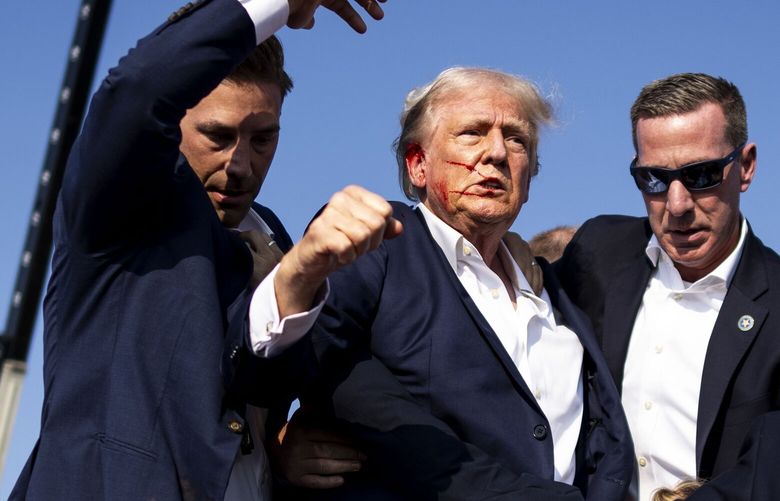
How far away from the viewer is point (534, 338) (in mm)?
4344

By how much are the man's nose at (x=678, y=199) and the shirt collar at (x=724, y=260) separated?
0.27m

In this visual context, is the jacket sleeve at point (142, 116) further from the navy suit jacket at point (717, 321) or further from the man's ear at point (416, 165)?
the navy suit jacket at point (717, 321)

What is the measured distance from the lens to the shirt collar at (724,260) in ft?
16.0

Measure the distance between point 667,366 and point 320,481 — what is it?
1.62 metres

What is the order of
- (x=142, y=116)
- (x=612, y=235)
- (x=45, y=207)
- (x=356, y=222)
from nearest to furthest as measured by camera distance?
(x=45, y=207) < (x=356, y=222) < (x=142, y=116) < (x=612, y=235)

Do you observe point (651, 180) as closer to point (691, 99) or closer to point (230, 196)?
point (691, 99)

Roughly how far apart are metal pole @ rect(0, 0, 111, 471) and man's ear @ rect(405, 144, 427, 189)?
97.9 inches

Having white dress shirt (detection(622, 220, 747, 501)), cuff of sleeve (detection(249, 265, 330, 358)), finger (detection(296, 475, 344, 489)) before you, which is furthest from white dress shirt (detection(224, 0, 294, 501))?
white dress shirt (detection(622, 220, 747, 501))

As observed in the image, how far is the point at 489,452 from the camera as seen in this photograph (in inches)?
153

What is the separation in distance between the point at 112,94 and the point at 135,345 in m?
0.70

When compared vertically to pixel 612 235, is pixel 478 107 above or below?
above

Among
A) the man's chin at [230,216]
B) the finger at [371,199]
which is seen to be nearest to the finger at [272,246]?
the man's chin at [230,216]

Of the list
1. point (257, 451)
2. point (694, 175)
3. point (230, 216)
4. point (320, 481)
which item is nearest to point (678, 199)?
point (694, 175)

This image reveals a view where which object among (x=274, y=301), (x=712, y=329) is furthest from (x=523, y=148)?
(x=274, y=301)
